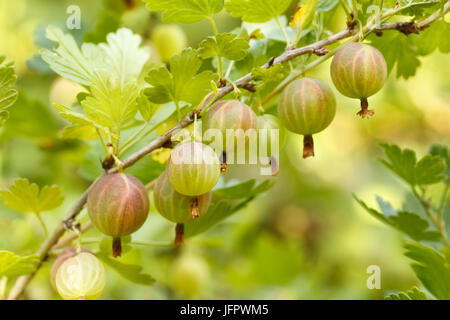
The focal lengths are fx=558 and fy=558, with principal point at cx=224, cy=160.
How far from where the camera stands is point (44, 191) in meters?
0.88

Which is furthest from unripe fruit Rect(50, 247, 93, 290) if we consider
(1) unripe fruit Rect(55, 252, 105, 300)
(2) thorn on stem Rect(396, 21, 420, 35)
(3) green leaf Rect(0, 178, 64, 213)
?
(2) thorn on stem Rect(396, 21, 420, 35)

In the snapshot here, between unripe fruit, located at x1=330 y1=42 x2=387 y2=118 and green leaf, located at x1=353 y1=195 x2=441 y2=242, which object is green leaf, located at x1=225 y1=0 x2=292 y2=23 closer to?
unripe fruit, located at x1=330 y1=42 x2=387 y2=118

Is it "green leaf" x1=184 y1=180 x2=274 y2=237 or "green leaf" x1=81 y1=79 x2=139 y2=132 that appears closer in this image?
"green leaf" x1=81 y1=79 x2=139 y2=132

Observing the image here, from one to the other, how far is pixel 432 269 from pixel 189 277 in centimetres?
75

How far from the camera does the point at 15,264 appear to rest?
77 cm

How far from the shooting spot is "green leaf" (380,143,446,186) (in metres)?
0.98

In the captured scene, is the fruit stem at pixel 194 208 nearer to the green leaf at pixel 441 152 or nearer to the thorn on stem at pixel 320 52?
the thorn on stem at pixel 320 52

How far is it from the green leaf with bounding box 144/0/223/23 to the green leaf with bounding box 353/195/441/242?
0.41 metres

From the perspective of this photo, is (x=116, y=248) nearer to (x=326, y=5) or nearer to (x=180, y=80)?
(x=180, y=80)

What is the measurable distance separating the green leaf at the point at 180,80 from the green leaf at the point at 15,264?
280mm

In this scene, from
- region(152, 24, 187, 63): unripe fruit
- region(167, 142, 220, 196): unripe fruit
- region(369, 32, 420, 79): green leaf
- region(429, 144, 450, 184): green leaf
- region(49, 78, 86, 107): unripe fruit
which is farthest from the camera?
region(49, 78, 86, 107): unripe fruit

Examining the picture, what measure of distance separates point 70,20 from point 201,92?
57 cm

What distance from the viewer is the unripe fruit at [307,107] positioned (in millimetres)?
731
